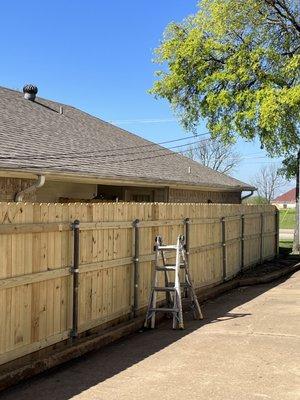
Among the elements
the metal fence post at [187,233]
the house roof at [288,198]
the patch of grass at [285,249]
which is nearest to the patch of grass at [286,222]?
the patch of grass at [285,249]

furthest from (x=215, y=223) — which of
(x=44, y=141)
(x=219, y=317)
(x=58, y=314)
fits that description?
(x=58, y=314)

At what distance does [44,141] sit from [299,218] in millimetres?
13439

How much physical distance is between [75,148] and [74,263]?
789 cm

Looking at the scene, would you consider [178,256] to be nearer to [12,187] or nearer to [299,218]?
[12,187]

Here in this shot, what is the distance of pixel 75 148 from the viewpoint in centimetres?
1477

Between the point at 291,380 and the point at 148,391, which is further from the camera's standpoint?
the point at 291,380

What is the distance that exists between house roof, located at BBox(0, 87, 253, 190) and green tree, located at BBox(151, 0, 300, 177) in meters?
2.72

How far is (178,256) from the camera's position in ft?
29.9

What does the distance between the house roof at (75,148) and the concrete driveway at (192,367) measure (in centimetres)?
428

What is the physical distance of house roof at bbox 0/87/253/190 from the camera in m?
11.9

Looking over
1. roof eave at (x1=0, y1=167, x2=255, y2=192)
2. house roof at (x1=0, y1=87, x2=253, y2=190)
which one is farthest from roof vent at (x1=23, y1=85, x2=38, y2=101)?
roof eave at (x1=0, y1=167, x2=255, y2=192)

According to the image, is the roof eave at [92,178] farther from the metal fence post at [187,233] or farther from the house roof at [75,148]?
the metal fence post at [187,233]

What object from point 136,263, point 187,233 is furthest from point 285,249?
point 136,263

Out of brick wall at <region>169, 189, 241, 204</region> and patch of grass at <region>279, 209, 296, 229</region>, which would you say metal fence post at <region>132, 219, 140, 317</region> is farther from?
patch of grass at <region>279, 209, 296, 229</region>
